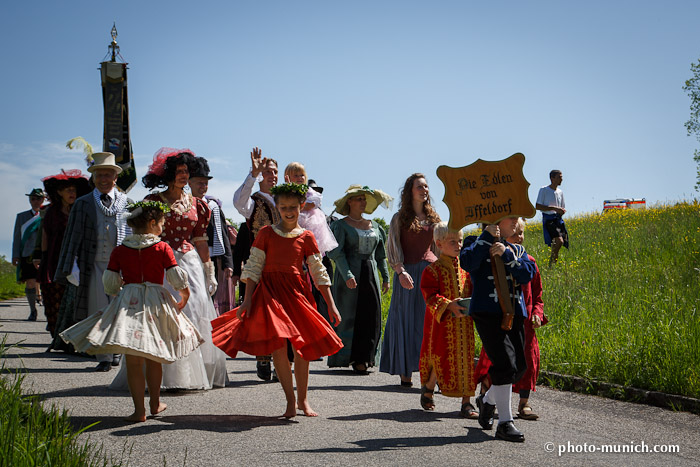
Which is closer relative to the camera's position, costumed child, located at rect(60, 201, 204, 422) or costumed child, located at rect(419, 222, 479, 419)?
costumed child, located at rect(60, 201, 204, 422)

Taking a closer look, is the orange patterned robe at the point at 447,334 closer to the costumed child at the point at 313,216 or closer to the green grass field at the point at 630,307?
the green grass field at the point at 630,307

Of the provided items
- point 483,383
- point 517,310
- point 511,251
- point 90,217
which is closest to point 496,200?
point 511,251

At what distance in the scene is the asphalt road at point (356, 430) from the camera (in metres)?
5.44

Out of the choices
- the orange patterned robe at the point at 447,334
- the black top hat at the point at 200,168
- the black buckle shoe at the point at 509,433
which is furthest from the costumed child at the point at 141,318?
the black buckle shoe at the point at 509,433

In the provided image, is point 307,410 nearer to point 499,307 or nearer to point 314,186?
point 499,307

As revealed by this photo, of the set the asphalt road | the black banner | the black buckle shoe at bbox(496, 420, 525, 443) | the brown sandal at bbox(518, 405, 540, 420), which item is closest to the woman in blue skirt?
the asphalt road

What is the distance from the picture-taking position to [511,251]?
6.36 meters

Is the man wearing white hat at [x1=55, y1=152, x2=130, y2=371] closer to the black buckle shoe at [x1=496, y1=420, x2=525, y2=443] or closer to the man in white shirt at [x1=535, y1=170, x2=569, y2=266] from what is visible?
the black buckle shoe at [x1=496, y1=420, x2=525, y2=443]

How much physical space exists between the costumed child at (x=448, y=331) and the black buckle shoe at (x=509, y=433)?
3.32 feet

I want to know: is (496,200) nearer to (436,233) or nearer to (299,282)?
(436,233)

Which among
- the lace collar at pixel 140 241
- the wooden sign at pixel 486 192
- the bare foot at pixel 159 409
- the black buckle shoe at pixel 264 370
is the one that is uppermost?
the wooden sign at pixel 486 192

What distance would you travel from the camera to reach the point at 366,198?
1074 cm

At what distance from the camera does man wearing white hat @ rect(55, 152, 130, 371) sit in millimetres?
9867

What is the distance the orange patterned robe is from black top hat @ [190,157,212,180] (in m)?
2.97
